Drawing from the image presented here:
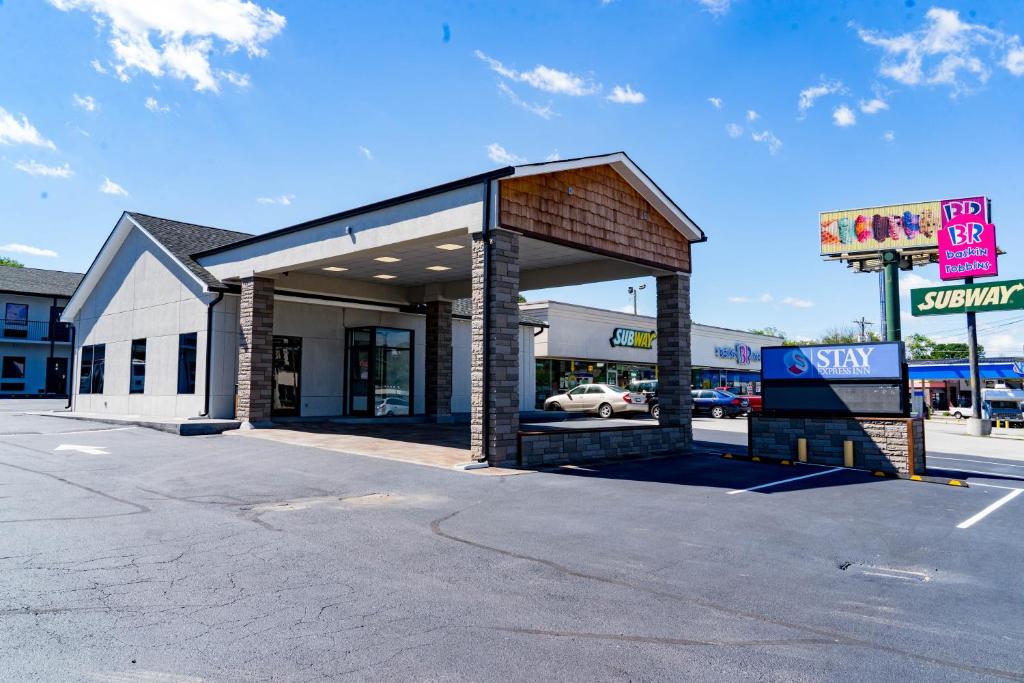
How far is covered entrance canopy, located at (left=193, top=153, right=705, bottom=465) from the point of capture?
12328 millimetres

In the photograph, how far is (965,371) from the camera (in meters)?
47.8

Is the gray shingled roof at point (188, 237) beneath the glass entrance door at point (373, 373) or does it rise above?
above

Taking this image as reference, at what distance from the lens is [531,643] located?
440 centimetres

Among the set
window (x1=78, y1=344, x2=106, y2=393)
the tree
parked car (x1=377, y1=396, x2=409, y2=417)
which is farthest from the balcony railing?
the tree

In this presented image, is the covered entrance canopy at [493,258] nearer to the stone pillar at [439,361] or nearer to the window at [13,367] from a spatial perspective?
the stone pillar at [439,361]

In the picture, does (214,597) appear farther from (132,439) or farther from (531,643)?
(132,439)

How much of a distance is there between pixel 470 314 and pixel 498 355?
15.6 m

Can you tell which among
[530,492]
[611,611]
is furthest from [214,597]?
[530,492]

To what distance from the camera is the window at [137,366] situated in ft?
74.5

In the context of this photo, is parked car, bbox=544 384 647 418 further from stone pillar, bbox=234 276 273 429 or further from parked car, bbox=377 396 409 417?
stone pillar, bbox=234 276 273 429

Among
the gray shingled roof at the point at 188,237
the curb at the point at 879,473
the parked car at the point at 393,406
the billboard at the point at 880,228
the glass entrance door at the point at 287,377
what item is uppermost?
the billboard at the point at 880,228

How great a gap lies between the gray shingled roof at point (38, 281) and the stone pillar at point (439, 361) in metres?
30.4

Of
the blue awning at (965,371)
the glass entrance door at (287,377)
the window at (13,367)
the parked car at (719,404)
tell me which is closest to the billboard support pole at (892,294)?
the parked car at (719,404)

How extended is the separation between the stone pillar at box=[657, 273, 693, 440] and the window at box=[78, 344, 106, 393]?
823 inches
